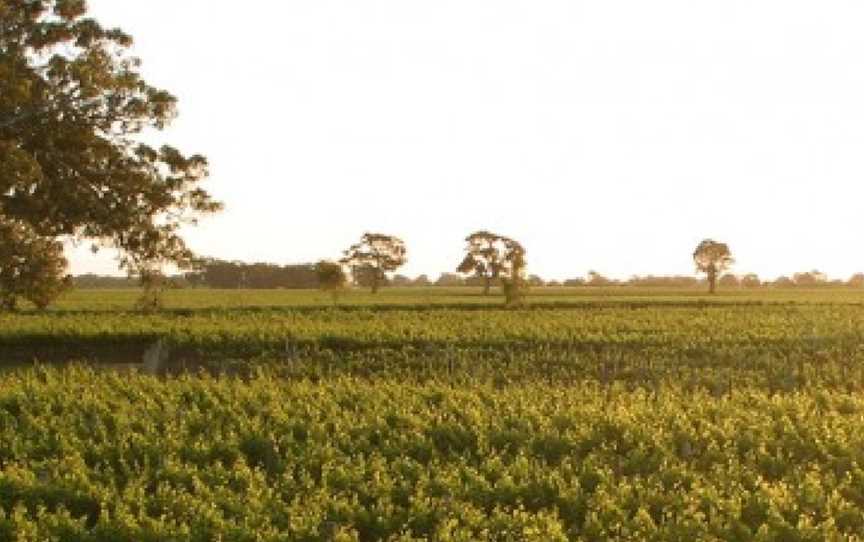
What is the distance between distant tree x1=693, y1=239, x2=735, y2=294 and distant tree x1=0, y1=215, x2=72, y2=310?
9109 cm

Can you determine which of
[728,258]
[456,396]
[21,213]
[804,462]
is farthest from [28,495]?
[728,258]

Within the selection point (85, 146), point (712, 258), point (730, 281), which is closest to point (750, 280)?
point (730, 281)

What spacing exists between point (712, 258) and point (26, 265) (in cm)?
9289

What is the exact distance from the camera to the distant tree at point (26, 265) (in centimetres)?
2775

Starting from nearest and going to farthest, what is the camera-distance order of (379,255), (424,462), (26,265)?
(424,462)
(26,265)
(379,255)

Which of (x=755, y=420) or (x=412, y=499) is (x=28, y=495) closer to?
(x=412, y=499)

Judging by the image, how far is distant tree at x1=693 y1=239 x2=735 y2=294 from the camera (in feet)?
363

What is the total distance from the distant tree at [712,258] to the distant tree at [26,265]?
9109cm

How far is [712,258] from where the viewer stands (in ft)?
364

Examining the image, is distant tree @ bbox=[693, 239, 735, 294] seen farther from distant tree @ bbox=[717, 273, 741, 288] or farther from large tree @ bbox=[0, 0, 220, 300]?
large tree @ bbox=[0, 0, 220, 300]

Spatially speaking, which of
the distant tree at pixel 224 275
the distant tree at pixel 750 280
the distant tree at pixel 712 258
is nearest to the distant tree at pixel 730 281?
the distant tree at pixel 750 280

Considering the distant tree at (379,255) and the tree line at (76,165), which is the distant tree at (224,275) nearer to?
the distant tree at (379,255)

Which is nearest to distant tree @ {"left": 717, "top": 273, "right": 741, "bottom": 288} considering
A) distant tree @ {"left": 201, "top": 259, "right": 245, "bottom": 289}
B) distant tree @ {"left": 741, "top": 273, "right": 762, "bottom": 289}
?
distant tree @ {"left": 741, "top": 273, "right": 762, "bottom": 289}

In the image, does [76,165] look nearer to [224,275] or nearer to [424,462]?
[424,462]
